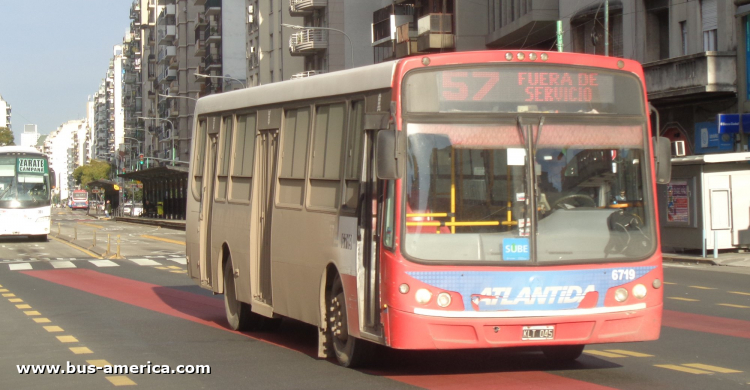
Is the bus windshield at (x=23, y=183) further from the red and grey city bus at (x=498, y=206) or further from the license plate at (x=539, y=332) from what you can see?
the license plate at (x=539, y=332)

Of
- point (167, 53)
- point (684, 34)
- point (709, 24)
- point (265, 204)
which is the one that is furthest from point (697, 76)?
point (167, 53)

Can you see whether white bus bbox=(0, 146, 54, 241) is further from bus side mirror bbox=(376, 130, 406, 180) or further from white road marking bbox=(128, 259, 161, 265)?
bus side mirror bbox=(376, 130, 406, 180)

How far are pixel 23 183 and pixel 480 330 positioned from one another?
37719 millimetres

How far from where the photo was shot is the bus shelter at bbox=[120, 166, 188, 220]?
71.6m

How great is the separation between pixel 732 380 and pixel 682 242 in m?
20.6

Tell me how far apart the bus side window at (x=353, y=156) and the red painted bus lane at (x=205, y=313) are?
1583mm

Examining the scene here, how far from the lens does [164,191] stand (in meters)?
78.6

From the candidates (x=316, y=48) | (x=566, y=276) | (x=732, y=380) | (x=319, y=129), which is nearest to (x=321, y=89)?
(x=319, y=129)

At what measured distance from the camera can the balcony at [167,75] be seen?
395 feet

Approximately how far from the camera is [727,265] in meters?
25.5

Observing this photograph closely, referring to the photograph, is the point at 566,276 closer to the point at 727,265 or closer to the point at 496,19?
the point at 727,265

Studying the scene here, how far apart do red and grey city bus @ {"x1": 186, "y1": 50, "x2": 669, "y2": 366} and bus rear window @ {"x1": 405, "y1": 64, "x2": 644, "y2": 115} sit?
0.04 feet

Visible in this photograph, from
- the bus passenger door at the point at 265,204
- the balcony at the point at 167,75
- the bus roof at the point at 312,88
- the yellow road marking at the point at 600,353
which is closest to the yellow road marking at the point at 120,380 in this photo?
the bus passenger door at the point at 265,204

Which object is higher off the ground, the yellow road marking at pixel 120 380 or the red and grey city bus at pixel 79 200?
the red and grey city bus at pixel 79 200
